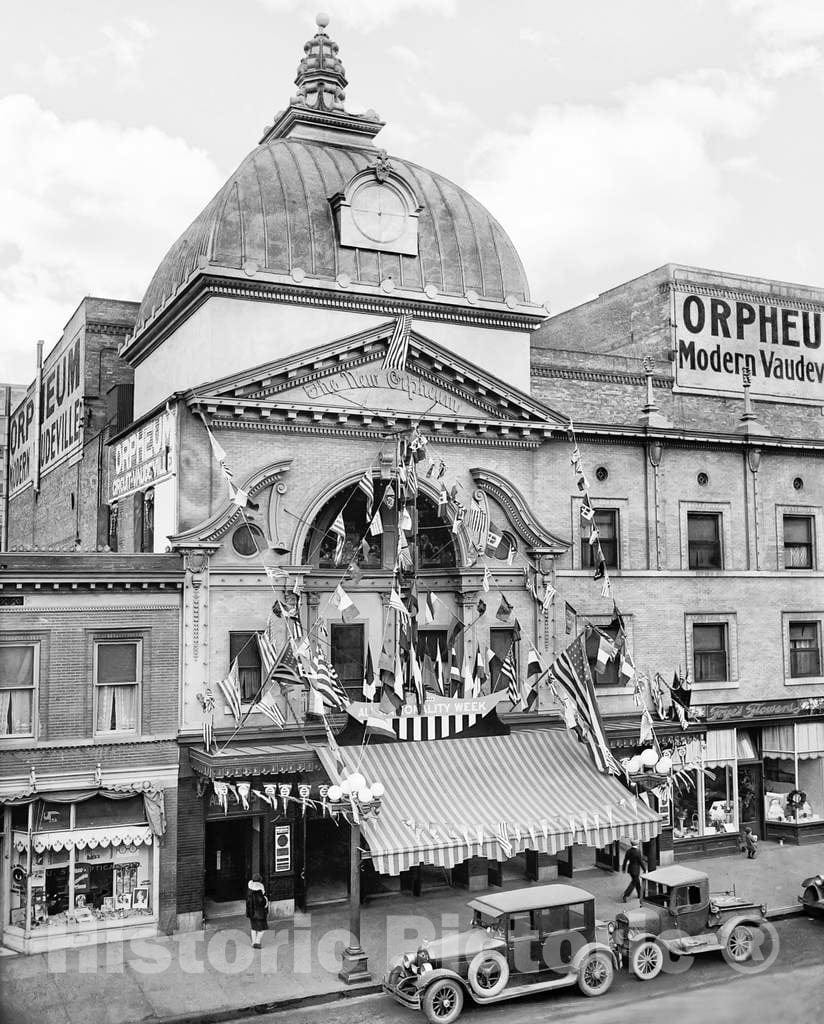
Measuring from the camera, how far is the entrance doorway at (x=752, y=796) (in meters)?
30.9

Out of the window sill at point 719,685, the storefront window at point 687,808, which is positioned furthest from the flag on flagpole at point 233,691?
the window sill at point 719,685

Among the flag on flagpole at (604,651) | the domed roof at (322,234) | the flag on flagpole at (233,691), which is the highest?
the domed roof at (322,234)

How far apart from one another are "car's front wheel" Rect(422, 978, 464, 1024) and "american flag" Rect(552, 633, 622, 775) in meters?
7.34

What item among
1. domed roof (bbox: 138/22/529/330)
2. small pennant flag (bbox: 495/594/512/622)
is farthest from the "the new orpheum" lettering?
small pennant flag (bbox: 495/594/512/622)

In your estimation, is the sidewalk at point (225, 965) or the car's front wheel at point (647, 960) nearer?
the sidewalk at point (225, 965)

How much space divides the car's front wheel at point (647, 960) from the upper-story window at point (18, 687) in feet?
43.5

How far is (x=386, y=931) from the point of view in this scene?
911 inches

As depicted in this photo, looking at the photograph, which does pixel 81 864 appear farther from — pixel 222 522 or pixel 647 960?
pixel 647 960

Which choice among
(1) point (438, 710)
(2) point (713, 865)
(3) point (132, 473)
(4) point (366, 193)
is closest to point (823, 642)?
(2) point (713, 865)

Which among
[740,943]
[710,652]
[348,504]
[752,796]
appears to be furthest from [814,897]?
[348,504]

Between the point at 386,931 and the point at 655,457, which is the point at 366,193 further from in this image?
the point at 386,931

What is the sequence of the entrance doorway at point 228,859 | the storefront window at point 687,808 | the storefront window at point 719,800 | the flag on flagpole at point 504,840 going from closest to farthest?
1. the flag on flagpole at point 504,840
2. the entrance doorway at point 228,859
3. the storefront window at point 687,808
4. the storefront window at point 719,800

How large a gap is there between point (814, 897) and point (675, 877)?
556 cm

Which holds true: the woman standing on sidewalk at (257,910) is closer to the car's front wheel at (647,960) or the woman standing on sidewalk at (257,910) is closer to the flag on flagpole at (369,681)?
the flag on flagpole at (369,681)
